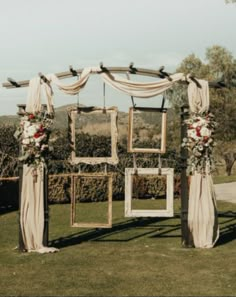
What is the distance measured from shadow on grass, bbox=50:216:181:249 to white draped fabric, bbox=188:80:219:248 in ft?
5.49

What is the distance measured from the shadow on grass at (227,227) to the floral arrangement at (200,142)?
6.31 ft

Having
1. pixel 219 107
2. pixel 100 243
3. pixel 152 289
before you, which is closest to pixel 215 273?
pixel 152 289

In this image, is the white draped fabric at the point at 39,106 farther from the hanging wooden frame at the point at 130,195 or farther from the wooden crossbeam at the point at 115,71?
the hanging wooden frame at the point at 130,195

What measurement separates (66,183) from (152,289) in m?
12.2

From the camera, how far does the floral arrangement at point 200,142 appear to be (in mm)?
10281

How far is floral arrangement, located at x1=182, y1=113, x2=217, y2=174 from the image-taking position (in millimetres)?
10281

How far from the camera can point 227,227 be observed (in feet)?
43.2

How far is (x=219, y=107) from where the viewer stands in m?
36.7

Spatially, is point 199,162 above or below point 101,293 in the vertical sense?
above

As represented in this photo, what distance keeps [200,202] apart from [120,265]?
7.77 feet

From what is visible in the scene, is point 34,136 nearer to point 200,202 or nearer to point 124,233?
point 200,202

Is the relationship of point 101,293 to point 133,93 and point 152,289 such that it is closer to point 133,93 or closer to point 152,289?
point 152,289

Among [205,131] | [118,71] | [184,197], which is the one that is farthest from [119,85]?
[184,197]

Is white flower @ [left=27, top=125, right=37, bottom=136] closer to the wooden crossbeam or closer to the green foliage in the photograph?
the wooden crossbeam
